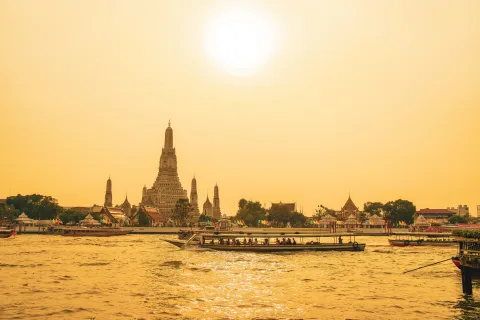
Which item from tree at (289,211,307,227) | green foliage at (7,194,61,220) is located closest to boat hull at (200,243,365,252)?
green foliage at (7,194,61,220)

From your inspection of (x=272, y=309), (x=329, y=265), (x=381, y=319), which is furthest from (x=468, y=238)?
(x=329, y=265)

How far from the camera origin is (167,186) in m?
174

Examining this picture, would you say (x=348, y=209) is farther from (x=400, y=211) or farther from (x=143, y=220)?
(x=143, y=220)

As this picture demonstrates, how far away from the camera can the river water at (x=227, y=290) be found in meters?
22.9

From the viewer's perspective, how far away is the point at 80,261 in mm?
45406

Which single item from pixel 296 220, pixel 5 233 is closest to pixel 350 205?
pixel 296 220

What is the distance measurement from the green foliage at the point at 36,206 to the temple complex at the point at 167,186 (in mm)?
41963

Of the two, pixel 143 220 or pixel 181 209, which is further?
pixel 143 220

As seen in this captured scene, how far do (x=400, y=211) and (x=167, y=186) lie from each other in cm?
7986

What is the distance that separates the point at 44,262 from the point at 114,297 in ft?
66.9

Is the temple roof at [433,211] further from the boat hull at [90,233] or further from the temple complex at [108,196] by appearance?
the boat hull at [90,233]

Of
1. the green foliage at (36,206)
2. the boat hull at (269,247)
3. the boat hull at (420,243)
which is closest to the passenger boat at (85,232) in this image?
the green foliage at (36,206)

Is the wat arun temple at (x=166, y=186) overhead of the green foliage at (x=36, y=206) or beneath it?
overhead

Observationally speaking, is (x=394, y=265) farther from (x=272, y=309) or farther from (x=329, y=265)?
(x=272, y=309)
